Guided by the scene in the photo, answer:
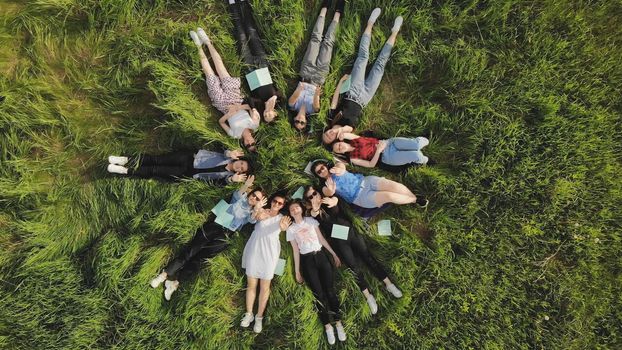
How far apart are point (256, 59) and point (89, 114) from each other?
2.44m

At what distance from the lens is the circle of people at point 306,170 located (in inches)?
161

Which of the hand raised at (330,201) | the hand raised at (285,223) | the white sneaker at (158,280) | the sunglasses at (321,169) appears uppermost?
the sunglasses at (321,169)

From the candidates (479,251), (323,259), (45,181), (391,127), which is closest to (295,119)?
(391,127)

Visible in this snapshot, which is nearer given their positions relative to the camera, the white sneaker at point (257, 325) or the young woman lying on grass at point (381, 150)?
the young woman lying on grass at point (381, 150)

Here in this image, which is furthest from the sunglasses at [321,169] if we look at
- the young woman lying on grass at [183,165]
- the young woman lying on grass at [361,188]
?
the young woman lying on grass at [183,165]

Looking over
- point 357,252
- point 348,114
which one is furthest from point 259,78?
point 357,252

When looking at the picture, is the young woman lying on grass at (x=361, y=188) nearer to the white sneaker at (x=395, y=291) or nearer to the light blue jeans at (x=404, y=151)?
the light blue jeans at (x=404, y=151)

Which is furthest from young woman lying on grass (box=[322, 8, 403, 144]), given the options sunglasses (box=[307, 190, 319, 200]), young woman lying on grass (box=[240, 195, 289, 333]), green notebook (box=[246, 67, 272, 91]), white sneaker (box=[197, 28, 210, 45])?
white sneaker (box=[197, 28, 210, 45])

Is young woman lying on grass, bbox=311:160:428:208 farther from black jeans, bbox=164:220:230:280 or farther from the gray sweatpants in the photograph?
black jeans, bbox=164:220:230:280

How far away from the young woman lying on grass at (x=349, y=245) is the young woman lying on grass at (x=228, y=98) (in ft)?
3.82

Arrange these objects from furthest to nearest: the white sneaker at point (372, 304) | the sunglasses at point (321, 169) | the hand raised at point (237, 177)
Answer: the white sneaker at point (372, 304) < the hand raised at point (237, 177) < the sunglasses at point (321, 169)

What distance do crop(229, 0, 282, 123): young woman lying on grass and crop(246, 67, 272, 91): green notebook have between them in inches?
0.8

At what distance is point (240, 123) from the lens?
4164 millimetres

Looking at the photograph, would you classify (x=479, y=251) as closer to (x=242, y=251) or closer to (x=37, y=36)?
(x=242, y=251)
